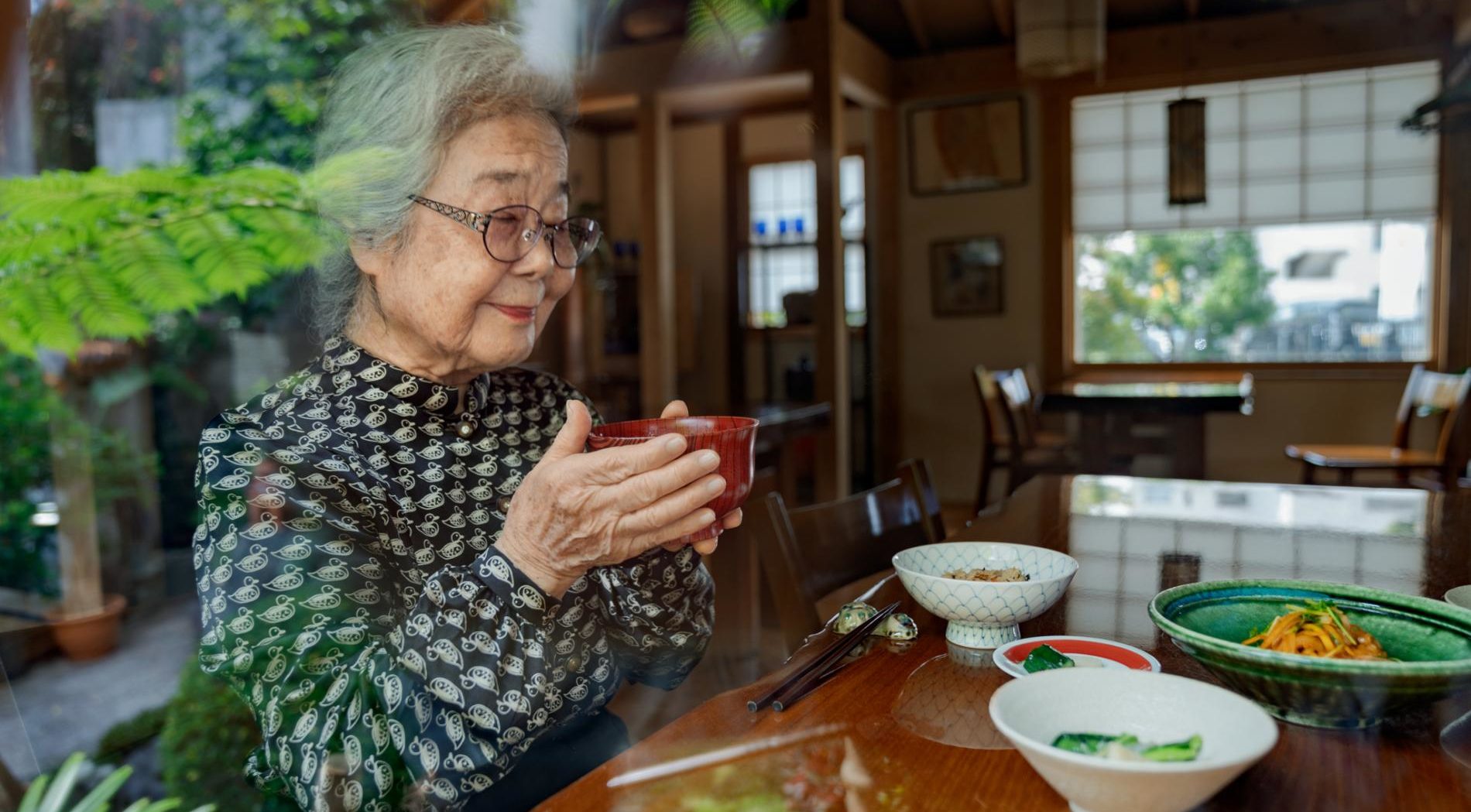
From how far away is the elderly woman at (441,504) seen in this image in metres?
0.77

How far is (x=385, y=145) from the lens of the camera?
3.32 feet

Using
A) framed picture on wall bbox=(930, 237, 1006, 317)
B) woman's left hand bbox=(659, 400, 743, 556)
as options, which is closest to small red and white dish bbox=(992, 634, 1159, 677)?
woman's left hand bbox=(659, 400, 743, 556)

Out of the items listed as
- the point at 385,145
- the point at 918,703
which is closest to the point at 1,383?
the point at 385,145

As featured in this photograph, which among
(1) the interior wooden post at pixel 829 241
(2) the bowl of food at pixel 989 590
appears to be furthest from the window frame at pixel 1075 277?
(2) the bowl of food at pixel 989 590

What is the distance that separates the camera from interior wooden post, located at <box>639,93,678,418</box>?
360 centimetres

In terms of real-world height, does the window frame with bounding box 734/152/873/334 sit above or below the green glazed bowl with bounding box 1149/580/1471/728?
above

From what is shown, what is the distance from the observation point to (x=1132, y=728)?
0.63 meters

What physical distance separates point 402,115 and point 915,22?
15.6 ft

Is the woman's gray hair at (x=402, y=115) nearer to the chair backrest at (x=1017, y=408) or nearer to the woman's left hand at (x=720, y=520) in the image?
the woman's left hand at (x=720, y=520)

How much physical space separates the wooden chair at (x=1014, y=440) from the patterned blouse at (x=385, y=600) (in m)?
3.65

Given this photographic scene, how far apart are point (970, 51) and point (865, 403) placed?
2.10m

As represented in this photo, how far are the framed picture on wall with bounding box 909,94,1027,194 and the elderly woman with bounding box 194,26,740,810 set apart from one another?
483 cm

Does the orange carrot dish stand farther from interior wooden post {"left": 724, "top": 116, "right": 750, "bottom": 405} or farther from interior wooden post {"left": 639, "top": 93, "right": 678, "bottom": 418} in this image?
interior wooden post {"left": 724, "top": 116, "right": 750, "bottom": 405}

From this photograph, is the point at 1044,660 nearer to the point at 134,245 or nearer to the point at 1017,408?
the point at 134,245
